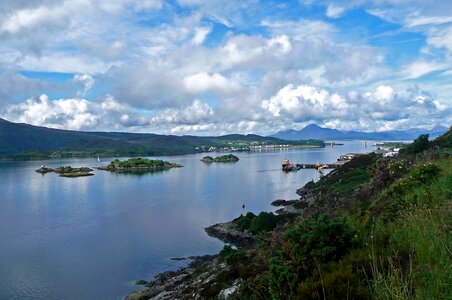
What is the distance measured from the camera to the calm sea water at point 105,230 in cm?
3359

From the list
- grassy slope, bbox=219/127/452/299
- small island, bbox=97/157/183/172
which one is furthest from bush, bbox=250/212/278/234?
small island, bbox=97/157/183/172

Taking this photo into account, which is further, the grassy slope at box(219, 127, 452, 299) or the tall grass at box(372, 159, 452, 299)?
the grassy slope at box(219, 127, 452, 299)

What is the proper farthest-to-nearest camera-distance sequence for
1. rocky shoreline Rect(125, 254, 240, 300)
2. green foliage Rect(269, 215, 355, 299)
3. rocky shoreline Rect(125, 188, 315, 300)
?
rocky shoreline Rect(125, 254, 240, 300)
rocky shoreline Rect(125, 188, 315, 300)
green foliage Rect(269, 215, 355, 299)

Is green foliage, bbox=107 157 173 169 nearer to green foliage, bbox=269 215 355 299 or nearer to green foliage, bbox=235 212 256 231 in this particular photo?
green foliage, bbox=235 212 256 231

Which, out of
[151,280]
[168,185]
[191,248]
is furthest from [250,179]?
[151,280]

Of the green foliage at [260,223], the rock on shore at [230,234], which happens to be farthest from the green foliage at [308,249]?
the rock on shore at [230,234]

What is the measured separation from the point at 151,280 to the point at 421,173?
2629 cm

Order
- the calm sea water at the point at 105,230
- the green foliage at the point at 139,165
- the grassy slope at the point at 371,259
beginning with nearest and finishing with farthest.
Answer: the grassy slope at the point at 371,259 → the calm sea water at the point at 105,230 → the green foliage at the point at 139,165

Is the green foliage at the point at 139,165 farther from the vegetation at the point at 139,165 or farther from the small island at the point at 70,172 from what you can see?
the small island at the point at 70,172

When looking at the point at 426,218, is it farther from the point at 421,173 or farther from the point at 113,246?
the point at 113,246

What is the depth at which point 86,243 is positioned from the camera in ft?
149

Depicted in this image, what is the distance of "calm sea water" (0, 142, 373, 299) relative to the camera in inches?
1323

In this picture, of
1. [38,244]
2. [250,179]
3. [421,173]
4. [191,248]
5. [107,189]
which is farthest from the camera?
[250,179]

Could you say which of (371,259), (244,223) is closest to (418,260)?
(371,259)
